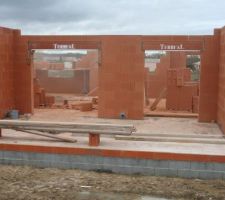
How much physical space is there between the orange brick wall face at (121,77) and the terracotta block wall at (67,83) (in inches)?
526

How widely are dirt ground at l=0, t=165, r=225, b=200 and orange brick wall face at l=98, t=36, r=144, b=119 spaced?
7.55m

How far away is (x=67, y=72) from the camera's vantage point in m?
29.2

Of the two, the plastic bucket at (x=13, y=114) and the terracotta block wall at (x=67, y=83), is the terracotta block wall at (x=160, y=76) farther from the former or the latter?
the plastic bucket at (x=13, y=114)

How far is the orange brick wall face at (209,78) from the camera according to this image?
48.8 feet

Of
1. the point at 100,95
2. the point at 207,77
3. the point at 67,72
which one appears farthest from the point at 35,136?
the point at 67,72

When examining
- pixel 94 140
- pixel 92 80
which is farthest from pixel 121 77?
pixel 92 80

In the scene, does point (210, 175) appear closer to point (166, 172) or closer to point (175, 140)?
point (166, 172)

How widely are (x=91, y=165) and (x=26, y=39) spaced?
8986 mm

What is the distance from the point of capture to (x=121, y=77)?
51.1ft

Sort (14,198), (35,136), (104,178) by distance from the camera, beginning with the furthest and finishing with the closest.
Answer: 1. (35,136)
2. (104,178)
3. (14,198)

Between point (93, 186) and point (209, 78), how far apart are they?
8.72m

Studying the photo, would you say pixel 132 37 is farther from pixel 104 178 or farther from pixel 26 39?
pixel 104 178

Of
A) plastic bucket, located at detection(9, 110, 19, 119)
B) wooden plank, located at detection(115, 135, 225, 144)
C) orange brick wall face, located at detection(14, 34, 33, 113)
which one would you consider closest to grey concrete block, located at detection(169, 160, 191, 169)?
wooden plank, located at detection(115, 135, 225, 144)

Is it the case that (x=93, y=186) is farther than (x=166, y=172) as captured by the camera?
No
